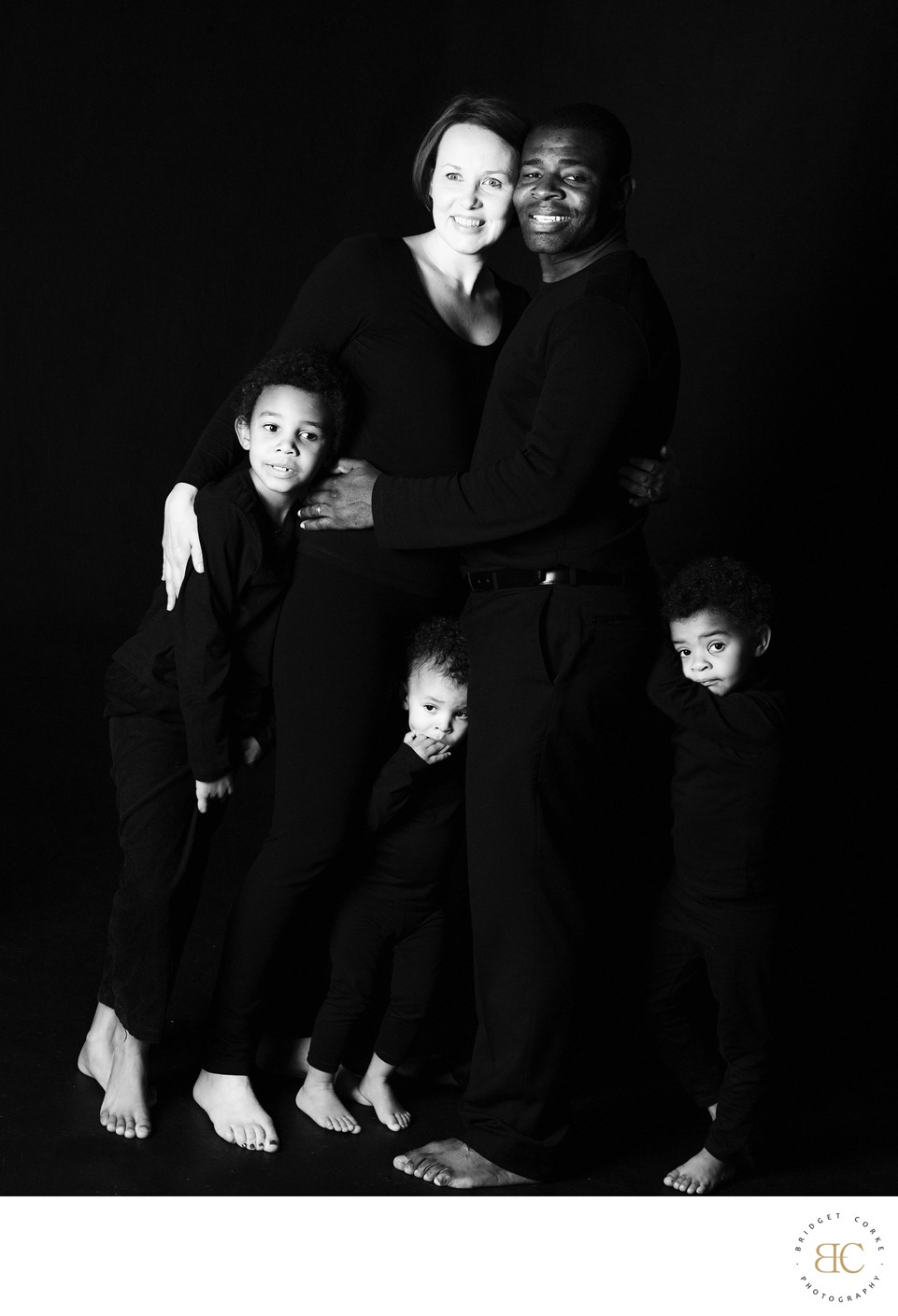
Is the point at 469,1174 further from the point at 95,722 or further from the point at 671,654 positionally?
the point at 95,722

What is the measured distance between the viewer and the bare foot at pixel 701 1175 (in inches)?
92.8

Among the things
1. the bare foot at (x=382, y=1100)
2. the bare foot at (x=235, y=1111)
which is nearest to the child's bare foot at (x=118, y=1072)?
the bare foot at (x=235, y=1111)

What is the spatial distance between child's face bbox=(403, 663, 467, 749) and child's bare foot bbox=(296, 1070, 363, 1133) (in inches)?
26.7

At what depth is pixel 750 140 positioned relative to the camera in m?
4.20

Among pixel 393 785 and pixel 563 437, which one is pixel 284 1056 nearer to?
pixel 393 785

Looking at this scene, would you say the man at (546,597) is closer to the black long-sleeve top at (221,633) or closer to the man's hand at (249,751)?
the black long-sleeve top at (221,633)

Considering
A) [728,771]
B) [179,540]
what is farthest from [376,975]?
[179,540]

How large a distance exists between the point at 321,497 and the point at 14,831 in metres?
1.89

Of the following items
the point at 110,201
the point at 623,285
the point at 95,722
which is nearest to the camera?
the point at 623,285

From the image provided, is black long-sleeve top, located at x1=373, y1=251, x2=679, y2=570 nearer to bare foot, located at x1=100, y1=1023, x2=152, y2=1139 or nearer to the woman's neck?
the woman's neck

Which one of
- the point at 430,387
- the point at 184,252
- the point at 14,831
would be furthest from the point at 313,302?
the point at 184,252

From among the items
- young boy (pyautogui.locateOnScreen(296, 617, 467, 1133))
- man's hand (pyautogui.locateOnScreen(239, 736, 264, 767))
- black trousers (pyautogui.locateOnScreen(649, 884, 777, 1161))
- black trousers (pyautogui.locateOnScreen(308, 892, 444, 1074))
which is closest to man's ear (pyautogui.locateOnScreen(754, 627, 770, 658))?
black trousers (pyautogui.locateOnScreen(649, 884, 777, 1161))

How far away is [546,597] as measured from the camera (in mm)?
2250

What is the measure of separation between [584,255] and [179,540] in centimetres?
85
